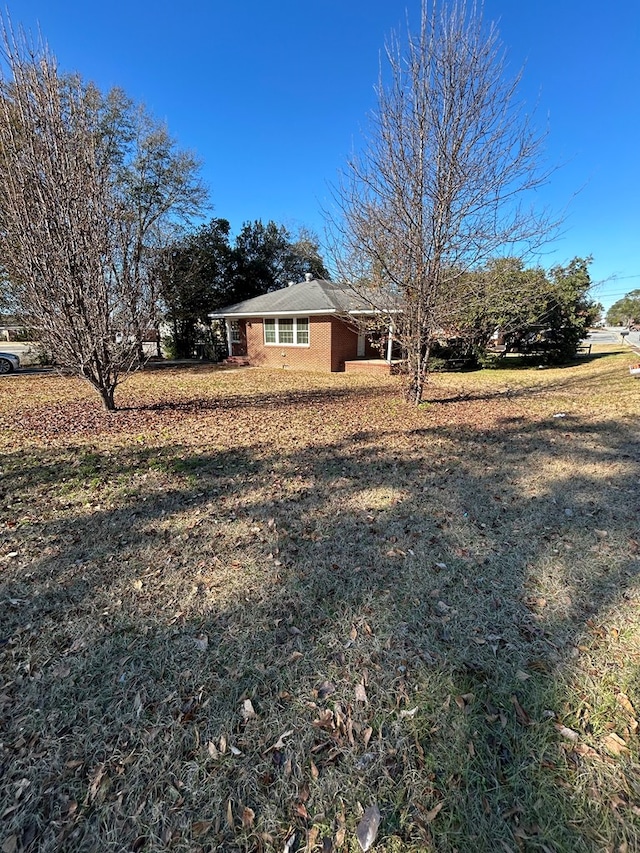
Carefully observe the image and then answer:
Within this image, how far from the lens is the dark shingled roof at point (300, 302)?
604 inches

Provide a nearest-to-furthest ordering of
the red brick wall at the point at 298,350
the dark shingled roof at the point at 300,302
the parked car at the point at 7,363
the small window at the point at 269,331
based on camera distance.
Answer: the dark shingled roof at the point at 300,302, the parked car at the point at 7,363, the red brick wall at the point at 298,350, the small window at the point at 269,331

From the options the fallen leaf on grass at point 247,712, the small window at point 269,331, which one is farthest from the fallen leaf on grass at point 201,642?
the small window at point 269,331

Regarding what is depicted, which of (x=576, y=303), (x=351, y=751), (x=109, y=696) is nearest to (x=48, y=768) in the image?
(x=109, y=696)

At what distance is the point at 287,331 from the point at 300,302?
4.41 ft

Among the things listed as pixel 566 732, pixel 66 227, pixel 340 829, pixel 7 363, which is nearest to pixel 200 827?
pixel 340 829

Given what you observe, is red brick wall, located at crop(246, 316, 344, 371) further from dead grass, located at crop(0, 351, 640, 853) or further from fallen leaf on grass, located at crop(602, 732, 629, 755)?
fallen leaf on grass, located at crop(602, 732, 629, 755)

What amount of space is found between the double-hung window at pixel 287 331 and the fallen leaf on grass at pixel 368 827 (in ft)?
52.1

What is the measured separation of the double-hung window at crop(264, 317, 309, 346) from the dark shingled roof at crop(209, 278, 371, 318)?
53 cm

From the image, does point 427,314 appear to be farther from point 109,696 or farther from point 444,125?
point 109,696

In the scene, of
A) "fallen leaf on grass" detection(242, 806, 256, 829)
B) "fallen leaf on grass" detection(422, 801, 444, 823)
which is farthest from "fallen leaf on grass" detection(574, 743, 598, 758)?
"fallen leaf on grass" detection(242, 806, 256, 829)

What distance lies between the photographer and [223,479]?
15.6ft

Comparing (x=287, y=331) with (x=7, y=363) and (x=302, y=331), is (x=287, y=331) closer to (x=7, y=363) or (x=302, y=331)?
(x=302, y=331)

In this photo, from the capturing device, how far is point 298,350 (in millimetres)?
16922

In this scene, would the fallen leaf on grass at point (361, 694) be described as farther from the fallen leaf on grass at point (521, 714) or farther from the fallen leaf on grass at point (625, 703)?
the fallen leaf on grass at point (625, 703)
